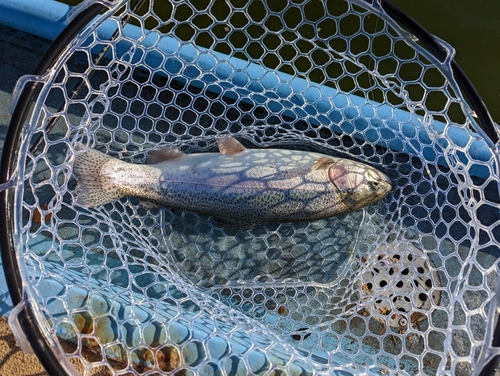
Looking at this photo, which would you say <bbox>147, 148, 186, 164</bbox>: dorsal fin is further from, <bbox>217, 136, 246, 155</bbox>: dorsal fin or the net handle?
the net handle

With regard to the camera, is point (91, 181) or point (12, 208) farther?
point (91, 181)

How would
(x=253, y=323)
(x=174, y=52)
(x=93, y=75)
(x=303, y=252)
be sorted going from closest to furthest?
(x=253, y=323) < (x=174, y=52) < (x=303, y=252) < (x=93, y=75)

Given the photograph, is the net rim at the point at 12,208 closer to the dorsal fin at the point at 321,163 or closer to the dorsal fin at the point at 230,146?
the dorsal fin at the point at 230,146

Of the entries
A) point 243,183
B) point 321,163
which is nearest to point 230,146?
point 243,183

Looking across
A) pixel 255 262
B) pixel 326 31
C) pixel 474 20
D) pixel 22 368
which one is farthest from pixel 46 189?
pixel 474 20

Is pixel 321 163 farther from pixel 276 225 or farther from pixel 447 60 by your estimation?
pixel 447 60

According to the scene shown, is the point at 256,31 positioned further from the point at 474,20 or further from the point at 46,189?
the point at 46,189

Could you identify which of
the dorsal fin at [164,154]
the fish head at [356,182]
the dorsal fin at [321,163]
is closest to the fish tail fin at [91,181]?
the dorsal fin at [164,154]
